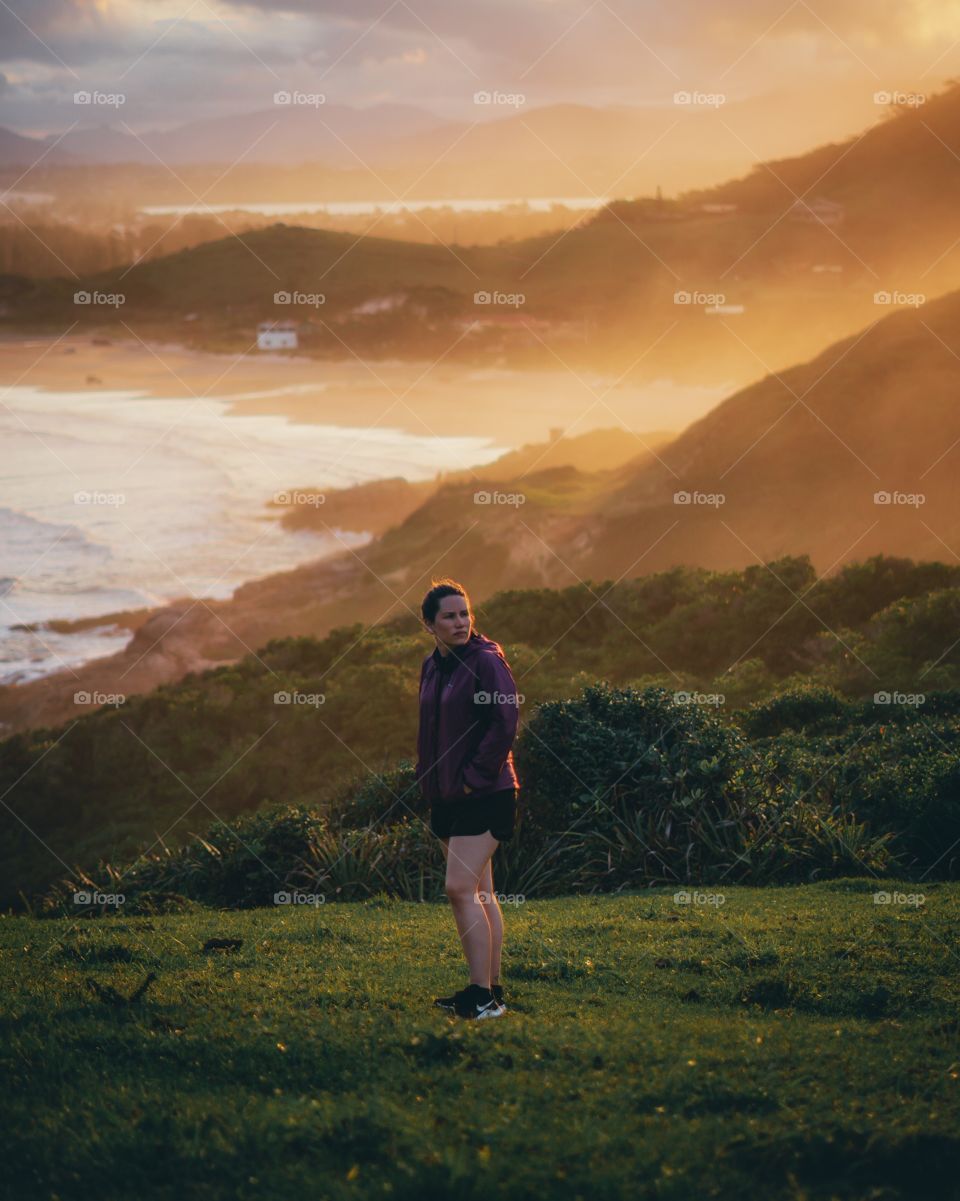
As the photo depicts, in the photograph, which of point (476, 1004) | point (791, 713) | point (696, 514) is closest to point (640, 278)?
point (696, 514)

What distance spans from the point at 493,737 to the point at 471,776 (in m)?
0.18

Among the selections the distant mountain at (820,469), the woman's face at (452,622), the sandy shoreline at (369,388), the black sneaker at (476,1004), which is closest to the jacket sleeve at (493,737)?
the woman's face at (452,622)

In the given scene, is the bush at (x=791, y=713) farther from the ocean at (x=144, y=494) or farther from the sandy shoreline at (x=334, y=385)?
the sandy shoreline at (x=334, y=385)

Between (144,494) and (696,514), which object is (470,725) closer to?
(696,514)

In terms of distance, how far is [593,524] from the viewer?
26.8 metres

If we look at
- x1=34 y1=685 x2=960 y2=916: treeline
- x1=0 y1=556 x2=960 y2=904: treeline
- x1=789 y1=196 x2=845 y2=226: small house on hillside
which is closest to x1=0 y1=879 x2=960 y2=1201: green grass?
x1=34 y1=685 x2=960 y2=916: treeline

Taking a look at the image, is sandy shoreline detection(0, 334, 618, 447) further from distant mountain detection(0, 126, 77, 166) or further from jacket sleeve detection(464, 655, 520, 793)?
jacket sleeve detection(464, 655, 520, 793)

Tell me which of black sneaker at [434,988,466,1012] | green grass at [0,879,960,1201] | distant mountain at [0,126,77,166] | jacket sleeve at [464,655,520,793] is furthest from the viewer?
distant mountain at [0,126,77,166]

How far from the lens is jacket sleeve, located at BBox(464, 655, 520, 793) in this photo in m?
4.83

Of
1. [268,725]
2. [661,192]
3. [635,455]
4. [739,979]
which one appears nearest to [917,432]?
[635,455]

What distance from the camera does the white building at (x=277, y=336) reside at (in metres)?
29.1

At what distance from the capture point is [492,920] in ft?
16.6

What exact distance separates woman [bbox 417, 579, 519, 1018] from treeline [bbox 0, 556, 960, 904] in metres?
9.38

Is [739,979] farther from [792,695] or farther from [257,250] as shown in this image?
[257,250]
